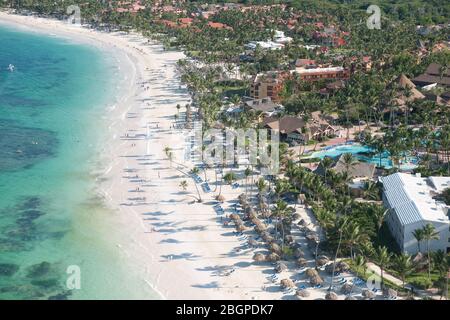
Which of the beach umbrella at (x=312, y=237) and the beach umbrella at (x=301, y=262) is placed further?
the beach umbrella at (x=312, y=237)

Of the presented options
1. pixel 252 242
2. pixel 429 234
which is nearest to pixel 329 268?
pixel 252 242

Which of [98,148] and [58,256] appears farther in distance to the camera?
[98,148]

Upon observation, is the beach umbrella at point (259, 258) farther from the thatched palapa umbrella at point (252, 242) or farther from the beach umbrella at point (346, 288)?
the beach umbrella at point (346, 288)

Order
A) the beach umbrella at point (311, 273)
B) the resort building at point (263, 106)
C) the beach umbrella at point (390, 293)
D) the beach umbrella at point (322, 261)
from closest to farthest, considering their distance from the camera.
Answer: the beach umbrella at point (390, 293) → the beach umbrella at point (311, 273) → the beach umbrella at point (322, 261) → the resort building at point (263, 106)

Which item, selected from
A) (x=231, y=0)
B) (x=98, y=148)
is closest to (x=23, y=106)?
(x=98, y=148)

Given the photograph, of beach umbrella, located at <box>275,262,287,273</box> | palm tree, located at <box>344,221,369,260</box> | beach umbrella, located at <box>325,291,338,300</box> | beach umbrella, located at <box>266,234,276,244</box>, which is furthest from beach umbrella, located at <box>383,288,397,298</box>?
beach umbrella, located at <box>266,234,276,244</box>

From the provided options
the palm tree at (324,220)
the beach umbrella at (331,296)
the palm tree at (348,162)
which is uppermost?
the palm tree at (348,162)

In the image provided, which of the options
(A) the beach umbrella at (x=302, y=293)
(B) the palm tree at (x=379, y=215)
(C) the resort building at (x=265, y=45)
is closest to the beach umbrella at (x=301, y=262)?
(A) the beach umbrella at (x=302, y=293)
